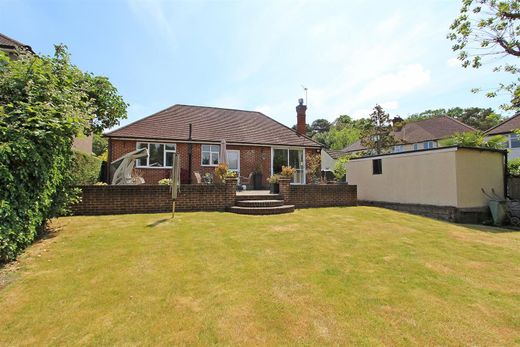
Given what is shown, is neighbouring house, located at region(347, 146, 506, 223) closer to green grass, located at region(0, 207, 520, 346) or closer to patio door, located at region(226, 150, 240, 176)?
green grass, located at region(0, 207, 520, 346)

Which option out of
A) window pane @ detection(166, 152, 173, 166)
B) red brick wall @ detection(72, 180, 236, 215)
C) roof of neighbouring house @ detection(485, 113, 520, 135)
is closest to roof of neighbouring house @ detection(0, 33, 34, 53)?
window pane @ detection(166, 152, 173, 166)

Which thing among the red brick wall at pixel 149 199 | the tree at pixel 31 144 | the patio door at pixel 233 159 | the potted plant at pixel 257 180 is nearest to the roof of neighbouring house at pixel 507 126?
the potted plant at pixel 257 180

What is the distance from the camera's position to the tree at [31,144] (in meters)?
4.10

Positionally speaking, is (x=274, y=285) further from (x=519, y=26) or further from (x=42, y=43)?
(x=519, y=26)

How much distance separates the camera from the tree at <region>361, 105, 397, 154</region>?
21.6 meters

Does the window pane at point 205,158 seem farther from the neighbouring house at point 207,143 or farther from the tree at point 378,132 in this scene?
the tree at point 378,132

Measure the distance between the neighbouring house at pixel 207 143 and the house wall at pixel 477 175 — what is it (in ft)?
28.6

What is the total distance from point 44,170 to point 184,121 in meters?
12.9

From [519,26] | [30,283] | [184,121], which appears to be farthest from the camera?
[184,121]

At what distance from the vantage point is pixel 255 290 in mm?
3625

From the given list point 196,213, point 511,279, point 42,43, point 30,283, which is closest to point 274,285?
point 30,283

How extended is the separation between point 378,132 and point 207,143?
48.0 feet

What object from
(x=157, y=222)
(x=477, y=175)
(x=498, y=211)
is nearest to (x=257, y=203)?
(x=157, y=222)

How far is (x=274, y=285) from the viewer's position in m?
3.78
